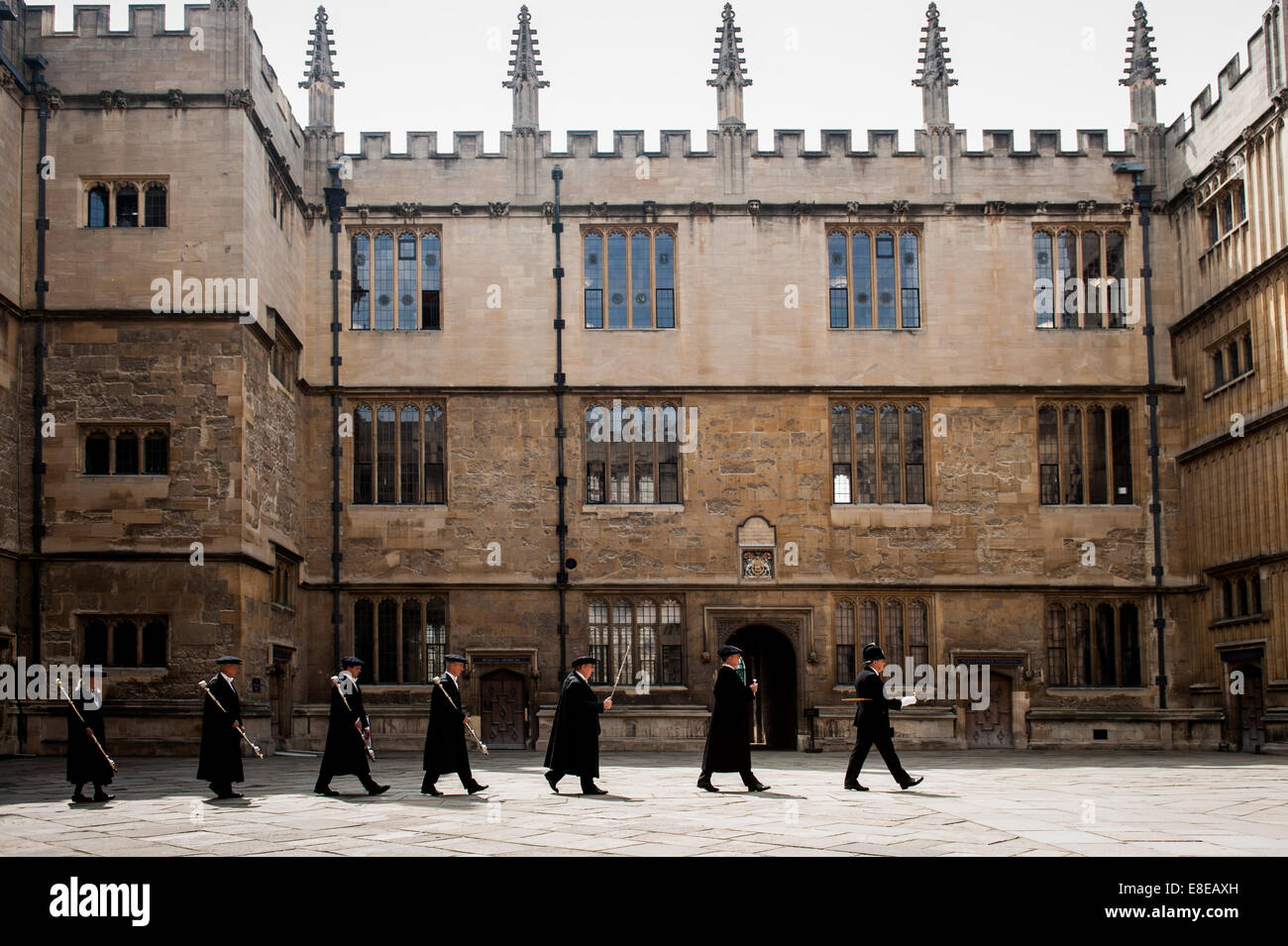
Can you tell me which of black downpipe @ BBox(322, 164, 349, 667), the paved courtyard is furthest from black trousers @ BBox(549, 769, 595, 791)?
black downpipe @ BBox(322, 164, 349, 667)

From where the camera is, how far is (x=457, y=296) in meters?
27.7

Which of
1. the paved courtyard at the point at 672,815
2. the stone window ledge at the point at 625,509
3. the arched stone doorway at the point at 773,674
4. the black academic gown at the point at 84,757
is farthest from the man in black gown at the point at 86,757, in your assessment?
the arched stone doorway at the point at 773,674

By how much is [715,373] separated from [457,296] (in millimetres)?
5095

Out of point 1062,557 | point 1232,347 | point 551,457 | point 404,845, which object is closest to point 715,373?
point 551,457

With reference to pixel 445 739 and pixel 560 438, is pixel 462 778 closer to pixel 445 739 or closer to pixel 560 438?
pixel 445 739

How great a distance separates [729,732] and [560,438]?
38.3 ft

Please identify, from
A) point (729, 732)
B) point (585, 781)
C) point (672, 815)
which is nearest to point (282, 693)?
point (585, 781)

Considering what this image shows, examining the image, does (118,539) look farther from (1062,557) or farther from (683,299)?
(1062,557)

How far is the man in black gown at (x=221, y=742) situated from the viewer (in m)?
15.1

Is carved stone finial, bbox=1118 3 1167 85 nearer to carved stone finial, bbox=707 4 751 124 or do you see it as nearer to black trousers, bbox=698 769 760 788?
carved stone finial, bbox=707 4 751 124

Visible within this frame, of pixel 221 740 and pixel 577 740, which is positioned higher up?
pixel 221 740

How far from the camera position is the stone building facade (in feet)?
86.6

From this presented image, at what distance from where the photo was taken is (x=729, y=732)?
16406 mm

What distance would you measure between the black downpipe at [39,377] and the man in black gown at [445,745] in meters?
8.96
